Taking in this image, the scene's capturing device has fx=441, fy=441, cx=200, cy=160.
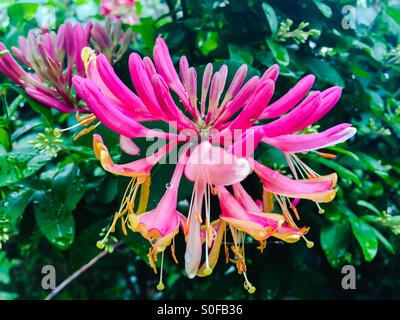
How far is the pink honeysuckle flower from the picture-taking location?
115 cm

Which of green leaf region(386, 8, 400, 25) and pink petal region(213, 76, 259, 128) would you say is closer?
pink petal region(213, 76, 259, 128)

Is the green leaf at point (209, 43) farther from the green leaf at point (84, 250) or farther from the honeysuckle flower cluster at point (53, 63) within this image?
the green leaf at point (84, 250)

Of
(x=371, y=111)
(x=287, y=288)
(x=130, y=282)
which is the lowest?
(x=130, y=282)

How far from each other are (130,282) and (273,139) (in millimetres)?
1094

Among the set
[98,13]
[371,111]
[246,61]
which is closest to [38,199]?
[246,61]

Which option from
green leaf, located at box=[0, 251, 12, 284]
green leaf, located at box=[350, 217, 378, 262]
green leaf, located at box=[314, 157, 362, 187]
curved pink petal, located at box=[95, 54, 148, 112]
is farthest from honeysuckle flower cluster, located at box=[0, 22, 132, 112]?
green leaf, located at box=[0, 251, 12, 284]

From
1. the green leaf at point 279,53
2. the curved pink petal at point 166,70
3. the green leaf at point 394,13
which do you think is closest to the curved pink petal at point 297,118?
the curved pink petal at point 166,70

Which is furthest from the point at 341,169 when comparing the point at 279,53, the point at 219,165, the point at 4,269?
the point at 4,269

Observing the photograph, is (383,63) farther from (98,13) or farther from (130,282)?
(130,282)

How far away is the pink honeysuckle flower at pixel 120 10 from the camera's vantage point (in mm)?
1149

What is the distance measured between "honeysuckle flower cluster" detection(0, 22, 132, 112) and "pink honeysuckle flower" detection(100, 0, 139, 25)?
1.16ft

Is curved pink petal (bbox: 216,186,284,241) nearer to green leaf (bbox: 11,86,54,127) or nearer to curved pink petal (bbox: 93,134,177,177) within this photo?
curved pink petal (bbox: 93,134,177,177)

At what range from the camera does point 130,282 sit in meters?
1.53
